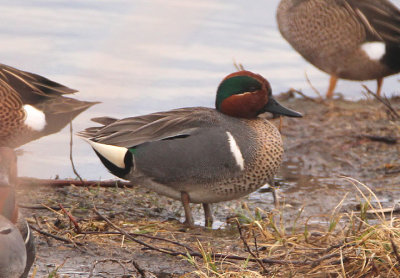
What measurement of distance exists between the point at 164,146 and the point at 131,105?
2758 millimetres

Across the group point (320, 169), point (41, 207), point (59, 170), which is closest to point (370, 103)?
point (320, 169)

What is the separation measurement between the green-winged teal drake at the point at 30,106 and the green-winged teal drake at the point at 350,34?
8.87 feet

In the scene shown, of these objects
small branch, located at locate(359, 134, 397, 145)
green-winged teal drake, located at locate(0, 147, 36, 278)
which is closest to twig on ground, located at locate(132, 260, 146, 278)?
green-winged teal drake, located at locate(0, 147, 36, 278)

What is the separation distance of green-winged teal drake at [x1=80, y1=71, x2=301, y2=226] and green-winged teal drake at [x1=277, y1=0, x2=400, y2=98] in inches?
103

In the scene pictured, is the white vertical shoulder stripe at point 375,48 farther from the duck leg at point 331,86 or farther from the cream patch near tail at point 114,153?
the cream patch near tail at point 114,153

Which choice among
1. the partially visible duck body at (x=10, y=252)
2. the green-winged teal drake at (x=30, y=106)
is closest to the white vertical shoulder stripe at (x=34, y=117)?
the green-winged teal drake at (x=30, y=106)

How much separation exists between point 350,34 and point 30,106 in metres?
3.19

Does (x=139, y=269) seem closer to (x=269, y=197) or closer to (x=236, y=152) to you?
(x=236, y=152)

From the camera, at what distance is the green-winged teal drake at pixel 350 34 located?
629 cm

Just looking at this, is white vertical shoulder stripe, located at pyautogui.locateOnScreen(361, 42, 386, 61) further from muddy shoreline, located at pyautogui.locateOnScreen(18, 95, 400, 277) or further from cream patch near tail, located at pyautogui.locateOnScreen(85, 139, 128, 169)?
cream patch near tail, located at pyautogui.locateOnScreen(85, 139, 128, 169)

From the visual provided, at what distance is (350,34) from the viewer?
6.30m

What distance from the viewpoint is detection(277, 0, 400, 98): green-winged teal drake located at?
6.29 metres

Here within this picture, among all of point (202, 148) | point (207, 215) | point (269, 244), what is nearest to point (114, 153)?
point (202, 148)

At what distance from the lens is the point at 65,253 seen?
3.04m
